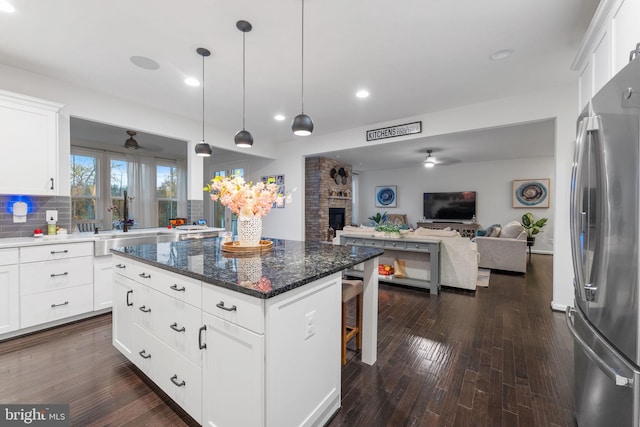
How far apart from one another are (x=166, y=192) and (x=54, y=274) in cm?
455

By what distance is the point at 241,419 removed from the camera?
126 cm

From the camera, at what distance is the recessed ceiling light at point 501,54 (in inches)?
105

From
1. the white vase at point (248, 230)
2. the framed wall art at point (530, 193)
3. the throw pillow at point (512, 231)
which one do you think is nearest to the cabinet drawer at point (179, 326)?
the white vase at point (248, 230)

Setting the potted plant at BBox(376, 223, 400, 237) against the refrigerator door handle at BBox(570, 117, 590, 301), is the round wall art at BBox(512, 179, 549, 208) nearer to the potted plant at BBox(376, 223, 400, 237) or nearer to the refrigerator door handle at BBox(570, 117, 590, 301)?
the potted plant at BBox(376, 223, 400, 237)

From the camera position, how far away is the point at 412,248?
3.99 meters

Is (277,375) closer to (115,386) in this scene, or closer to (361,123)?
(115,386)

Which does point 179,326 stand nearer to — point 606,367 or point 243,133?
point 243,133

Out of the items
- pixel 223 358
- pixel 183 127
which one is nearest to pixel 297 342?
pixel 223 358

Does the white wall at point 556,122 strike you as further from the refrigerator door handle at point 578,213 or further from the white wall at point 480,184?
the white wall at point 480,184

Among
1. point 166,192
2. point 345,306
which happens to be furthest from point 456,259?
point 166,192

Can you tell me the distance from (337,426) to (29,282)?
313 centimetres

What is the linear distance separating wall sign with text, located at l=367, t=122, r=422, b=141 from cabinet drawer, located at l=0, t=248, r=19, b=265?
15.8ft

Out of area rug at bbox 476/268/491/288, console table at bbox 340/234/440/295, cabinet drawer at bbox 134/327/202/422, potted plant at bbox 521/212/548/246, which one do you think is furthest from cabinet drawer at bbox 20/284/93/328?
potted plant at bbox 521/212/548/246

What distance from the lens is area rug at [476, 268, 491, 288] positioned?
4.34 metres
